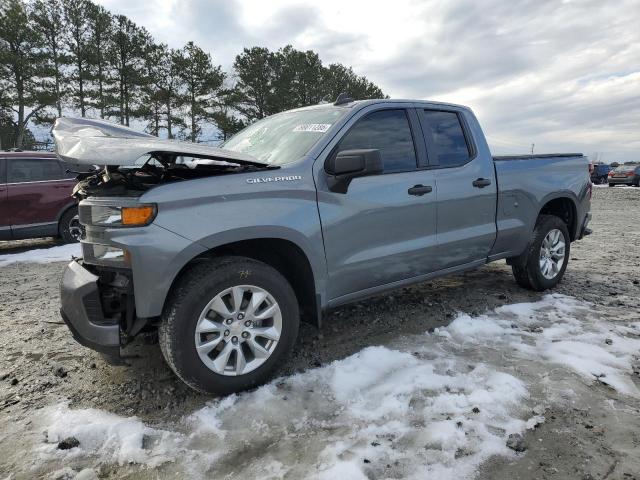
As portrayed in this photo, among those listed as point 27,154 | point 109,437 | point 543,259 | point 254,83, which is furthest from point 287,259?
point 254,83

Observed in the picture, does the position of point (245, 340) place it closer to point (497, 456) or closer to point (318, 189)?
point (318, 189)

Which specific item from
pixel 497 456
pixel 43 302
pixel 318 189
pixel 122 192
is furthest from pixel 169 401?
pixel 43 302

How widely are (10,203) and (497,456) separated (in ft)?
26.9

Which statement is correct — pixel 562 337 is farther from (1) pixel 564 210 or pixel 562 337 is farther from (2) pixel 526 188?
(1) pixel 564 210

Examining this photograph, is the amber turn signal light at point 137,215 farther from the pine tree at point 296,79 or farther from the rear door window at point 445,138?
the pine tree at point 296,79

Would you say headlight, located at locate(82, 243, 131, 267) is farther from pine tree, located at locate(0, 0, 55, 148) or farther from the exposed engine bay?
pine tree, located at locate(0, 0, 55, 148)

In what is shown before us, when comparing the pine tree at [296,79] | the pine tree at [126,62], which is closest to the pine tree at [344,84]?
the pine tree at [296,79]

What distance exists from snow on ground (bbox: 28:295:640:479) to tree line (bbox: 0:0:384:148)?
1047 inches

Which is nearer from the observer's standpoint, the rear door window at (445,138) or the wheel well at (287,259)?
the wheel well at (287,259)

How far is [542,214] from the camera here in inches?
196

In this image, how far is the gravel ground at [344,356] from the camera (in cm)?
224

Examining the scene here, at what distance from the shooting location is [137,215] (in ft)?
8.18

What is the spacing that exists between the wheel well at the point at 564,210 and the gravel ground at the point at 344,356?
26.6 inches

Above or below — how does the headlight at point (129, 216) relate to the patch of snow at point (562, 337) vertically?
above
